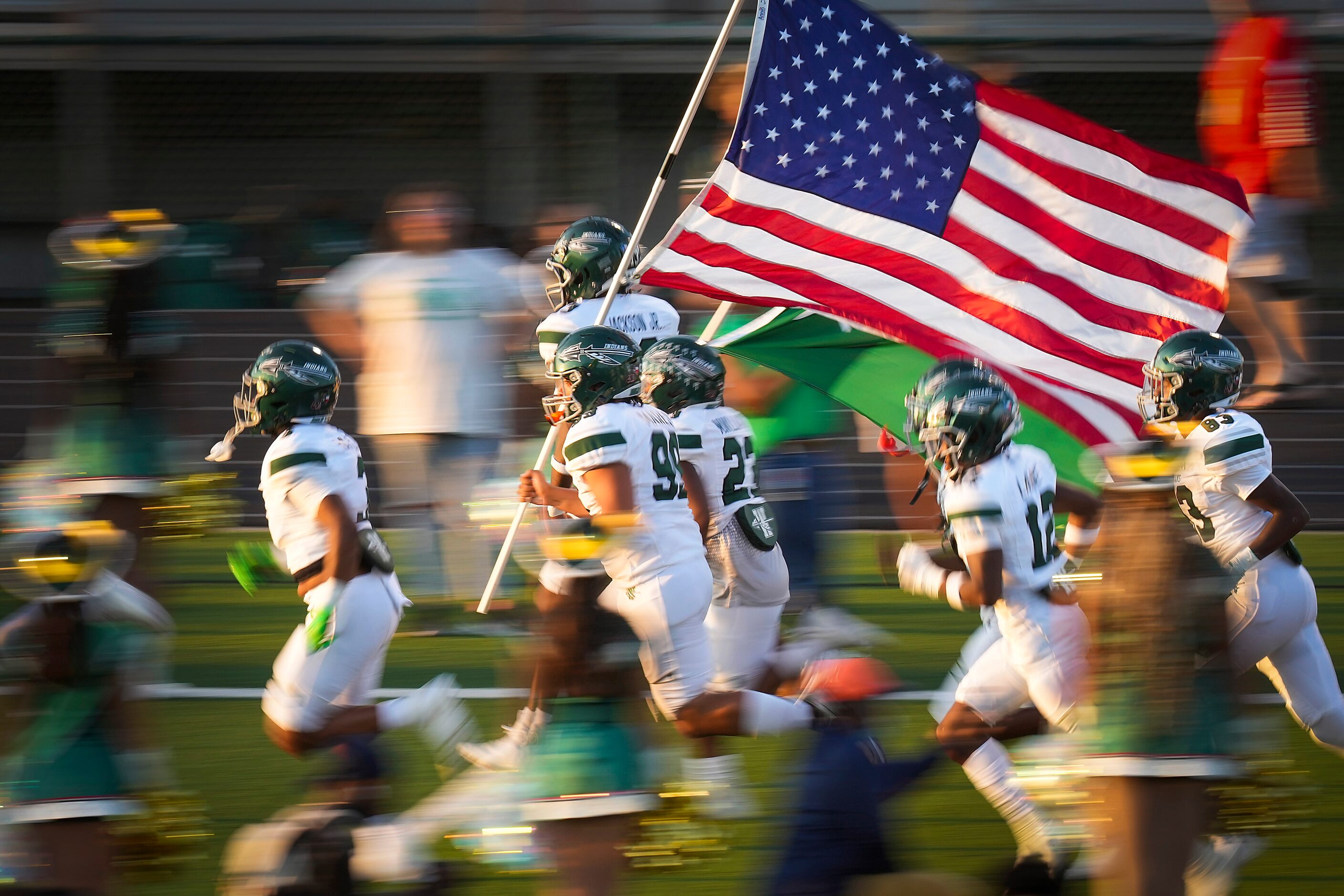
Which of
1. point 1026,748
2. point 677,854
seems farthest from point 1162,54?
point 677,854

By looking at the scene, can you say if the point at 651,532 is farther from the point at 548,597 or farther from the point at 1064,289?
the point at 1064,289

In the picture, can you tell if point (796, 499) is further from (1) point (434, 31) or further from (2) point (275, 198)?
(2) point (275, 198)

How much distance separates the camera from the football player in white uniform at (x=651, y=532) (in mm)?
5707

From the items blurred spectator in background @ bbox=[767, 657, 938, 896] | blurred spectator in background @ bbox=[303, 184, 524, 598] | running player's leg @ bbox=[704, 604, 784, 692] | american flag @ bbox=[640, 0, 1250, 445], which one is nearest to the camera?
blurred spectator in background @ bbox=[767, 657, 938, 896]

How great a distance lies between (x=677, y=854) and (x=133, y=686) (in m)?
1.44

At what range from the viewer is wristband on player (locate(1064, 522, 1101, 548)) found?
20.9 ft

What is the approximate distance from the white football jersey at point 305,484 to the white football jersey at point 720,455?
1468mm

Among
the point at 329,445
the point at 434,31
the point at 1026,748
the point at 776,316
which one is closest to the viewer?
the point at 1026,748

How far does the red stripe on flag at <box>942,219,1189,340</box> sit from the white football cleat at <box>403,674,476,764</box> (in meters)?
2.91

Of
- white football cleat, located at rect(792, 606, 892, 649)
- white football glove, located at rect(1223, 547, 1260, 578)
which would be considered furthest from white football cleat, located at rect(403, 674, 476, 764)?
white football glove, located at rect(1223, 547, 1260, 578)

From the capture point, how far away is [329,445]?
18.5 feet

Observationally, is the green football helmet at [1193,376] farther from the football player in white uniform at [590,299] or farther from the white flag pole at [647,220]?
the football player in white uniform at [590,299]

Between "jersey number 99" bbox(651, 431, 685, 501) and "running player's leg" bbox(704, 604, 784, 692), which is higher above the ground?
"jersey number 99" bbox(651, 431, 685, 501)

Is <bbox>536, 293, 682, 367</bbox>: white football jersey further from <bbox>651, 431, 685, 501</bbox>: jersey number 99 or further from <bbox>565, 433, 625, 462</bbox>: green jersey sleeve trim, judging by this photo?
<bbox>565, 433, 625, 462</bbox>: green jersey sleeve trim
